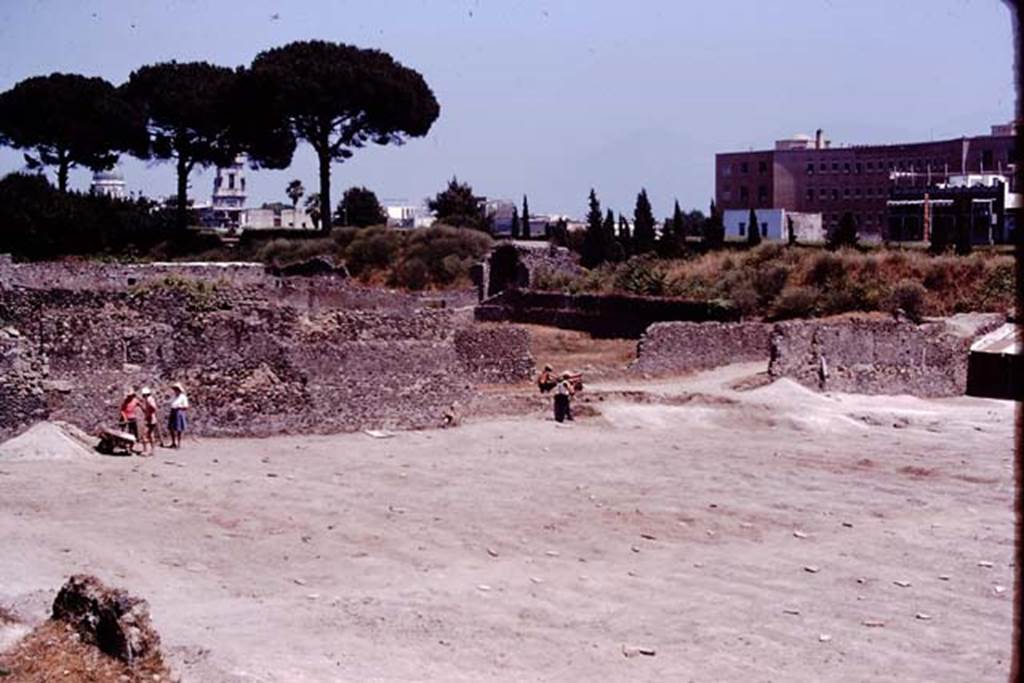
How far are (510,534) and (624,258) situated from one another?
4008 centimetres

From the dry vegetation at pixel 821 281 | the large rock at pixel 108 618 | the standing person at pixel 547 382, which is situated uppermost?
the dry vegetation at pixel 821 281

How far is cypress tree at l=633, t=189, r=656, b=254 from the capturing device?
58.3 metres

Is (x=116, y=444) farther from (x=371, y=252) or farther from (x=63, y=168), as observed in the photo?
(x=63, y=168)

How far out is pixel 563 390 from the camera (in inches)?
1013

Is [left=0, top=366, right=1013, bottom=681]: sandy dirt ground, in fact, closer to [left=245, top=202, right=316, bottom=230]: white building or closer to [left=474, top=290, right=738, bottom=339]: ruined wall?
[left=474, top=290, right=738, bottom=339]: ruined wall

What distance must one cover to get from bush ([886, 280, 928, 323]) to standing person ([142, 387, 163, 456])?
24.6 m

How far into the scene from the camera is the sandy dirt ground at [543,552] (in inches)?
492

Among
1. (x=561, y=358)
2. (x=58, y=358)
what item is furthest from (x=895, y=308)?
(x=58, y=358)

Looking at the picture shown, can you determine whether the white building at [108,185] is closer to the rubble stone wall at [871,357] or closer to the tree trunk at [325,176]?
the tree trunk at [325,176]

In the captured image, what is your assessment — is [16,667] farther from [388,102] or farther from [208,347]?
[388,102]

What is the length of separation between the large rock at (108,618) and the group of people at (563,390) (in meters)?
14.5

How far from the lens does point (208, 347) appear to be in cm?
2338

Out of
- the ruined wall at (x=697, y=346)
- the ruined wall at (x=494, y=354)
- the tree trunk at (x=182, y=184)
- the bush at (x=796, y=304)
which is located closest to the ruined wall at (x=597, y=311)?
the bush at (x=796, y=304)

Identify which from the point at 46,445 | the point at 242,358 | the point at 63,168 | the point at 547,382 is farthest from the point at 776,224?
the point at 46,445
